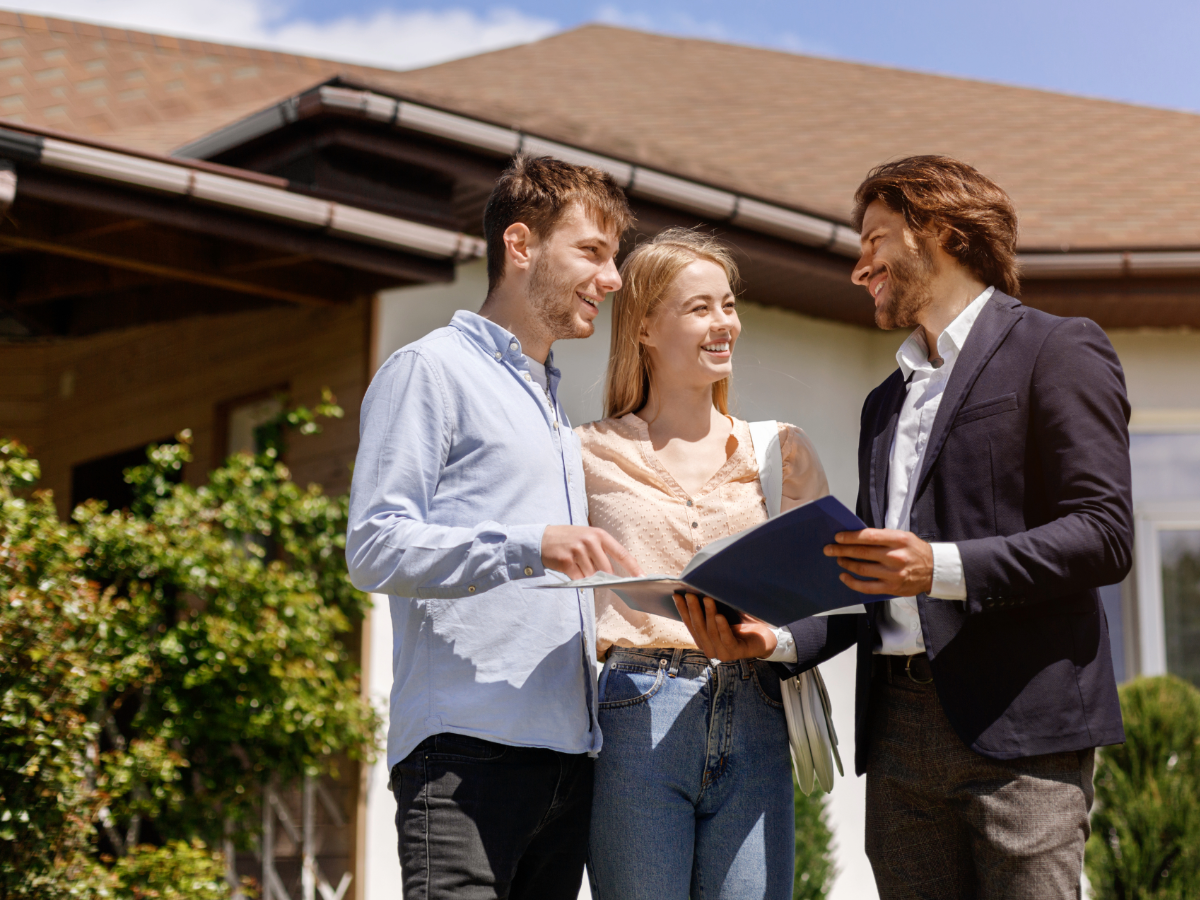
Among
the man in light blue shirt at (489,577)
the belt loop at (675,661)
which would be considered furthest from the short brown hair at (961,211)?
the belt loop at (675,661)

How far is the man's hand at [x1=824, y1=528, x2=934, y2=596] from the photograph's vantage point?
7.09ft

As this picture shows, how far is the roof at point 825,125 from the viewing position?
6723 millimetres

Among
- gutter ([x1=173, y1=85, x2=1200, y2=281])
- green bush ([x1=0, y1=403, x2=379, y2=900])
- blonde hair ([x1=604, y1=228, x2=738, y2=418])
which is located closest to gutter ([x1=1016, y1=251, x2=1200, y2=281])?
gutter ([x1=173, y1=85, x2=1200, y2=281])

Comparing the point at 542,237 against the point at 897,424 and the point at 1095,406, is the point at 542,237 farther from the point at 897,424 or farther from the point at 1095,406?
the point at 1095,406

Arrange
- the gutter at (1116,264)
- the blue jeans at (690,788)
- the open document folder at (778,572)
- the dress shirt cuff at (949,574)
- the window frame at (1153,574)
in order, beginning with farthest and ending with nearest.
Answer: the window frame at (1153,574)
the gutter at (1116,264)
the blue jeans at (690,788)
the dress shirt cuff at (949,574)
the open document folder at (778,572)

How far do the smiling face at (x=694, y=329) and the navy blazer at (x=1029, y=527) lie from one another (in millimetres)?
684

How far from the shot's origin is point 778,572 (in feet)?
7.29


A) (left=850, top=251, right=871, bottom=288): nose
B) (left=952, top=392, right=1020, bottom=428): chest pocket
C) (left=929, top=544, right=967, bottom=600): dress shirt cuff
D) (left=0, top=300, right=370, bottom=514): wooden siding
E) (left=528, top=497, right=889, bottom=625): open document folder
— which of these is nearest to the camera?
(left=528, top=497, right=889, bottom=625): open document folder

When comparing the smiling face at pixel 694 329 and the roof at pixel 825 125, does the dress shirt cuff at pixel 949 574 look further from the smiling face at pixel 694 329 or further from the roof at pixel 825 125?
the roof at pixel 825 125

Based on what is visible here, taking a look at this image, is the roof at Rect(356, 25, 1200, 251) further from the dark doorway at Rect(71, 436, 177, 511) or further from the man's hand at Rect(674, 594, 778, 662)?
the man's hand at Rect(674, 594, 778, 662)

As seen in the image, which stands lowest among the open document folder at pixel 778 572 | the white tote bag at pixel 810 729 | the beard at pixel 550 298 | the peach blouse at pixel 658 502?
the white tote bag at pixel 810 729

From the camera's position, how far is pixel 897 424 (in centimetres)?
274

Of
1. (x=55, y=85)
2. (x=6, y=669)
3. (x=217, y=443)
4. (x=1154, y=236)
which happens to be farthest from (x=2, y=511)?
(x=1154, y=236)

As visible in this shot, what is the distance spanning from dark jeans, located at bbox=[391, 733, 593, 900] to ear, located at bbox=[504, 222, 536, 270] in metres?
1.11
